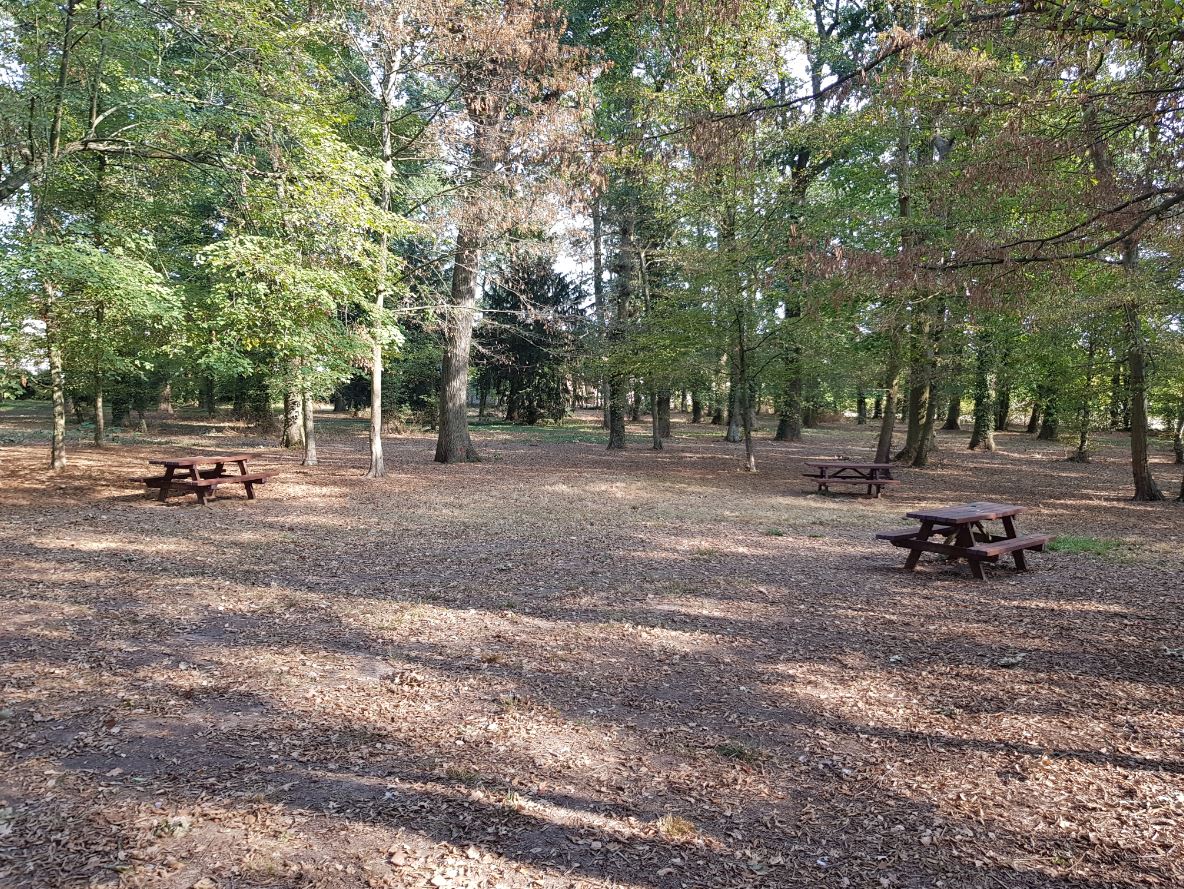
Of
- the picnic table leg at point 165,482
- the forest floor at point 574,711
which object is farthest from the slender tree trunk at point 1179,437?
the picnic table leg at point 165,482

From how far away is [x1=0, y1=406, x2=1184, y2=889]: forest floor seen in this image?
107 inches

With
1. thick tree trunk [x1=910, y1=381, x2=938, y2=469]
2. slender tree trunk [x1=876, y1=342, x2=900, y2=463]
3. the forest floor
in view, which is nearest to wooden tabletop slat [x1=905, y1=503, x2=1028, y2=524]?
the forest floor

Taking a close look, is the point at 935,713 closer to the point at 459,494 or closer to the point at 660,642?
the point at 660,642

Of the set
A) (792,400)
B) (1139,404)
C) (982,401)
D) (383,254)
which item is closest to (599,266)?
(792,400)

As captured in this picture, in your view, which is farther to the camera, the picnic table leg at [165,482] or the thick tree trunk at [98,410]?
the thick tree trunk at [98,410]

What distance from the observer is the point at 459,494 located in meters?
12.0

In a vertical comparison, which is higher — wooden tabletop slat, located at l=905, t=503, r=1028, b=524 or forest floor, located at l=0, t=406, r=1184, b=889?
wooden tabletop slat, located at l=905, t=503, r=1028, b=524

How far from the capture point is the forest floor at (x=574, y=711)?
107 inches

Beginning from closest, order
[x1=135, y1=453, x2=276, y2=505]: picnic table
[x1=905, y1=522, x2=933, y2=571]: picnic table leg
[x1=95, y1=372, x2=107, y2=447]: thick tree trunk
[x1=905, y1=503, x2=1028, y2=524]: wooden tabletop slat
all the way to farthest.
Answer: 1. [x1=905, y1=503, x2=1028, y2=524]: wooden tabletop slat
2. [x1=905, y1=522, x2=933, y2=571]: picnic table leg
3. [x1=135, y1=453, x2=276, y2=505]: picnic table
4. [x1=95, y1=372, x2=107, y2=447]: thick tree trunk

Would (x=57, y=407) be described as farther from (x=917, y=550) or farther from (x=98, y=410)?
(x=917, y=550)

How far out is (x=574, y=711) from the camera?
3.98 m

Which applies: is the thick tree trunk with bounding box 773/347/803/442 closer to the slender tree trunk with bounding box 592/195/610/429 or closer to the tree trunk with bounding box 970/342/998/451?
the tree trunk with bounding box 970/342/998/451

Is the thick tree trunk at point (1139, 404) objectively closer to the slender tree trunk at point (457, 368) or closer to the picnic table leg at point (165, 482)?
the slender tree trunk at point (457, 368)

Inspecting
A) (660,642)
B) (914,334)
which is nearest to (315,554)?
(660,642)
